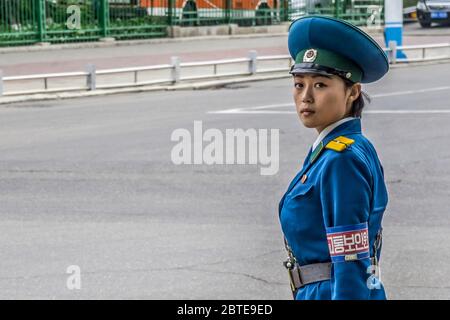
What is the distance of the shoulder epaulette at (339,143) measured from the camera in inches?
142

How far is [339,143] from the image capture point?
364 centimetres

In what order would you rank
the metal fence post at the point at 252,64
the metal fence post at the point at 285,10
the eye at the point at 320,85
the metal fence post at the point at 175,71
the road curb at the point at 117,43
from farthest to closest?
the metal fence post at the point at 285,10, the road curb at the point at 117,43, the metal fence post at the point at 252,64, the metal fence post at the point at 175,71, the eye at the point at 320,85

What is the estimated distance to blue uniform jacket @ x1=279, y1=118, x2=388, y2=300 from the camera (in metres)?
3.51

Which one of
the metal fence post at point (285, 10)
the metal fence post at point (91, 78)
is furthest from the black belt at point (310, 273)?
the metal fence post at point (285, 10)

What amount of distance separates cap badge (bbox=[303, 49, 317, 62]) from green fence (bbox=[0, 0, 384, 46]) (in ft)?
84.1

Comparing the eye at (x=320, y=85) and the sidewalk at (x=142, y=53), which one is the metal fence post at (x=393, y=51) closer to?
the sidewalk at (x=142, y=53)

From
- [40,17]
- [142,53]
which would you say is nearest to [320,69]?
[142,53]

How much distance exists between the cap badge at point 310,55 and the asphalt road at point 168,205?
12.9 feet

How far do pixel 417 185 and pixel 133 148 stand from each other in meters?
A: 3.90

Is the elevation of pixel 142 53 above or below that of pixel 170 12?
below

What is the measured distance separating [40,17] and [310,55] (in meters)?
26.6

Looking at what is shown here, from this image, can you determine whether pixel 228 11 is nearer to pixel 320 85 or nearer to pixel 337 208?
pixel 320 85

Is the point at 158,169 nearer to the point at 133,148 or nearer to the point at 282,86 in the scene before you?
the point at 133,148
